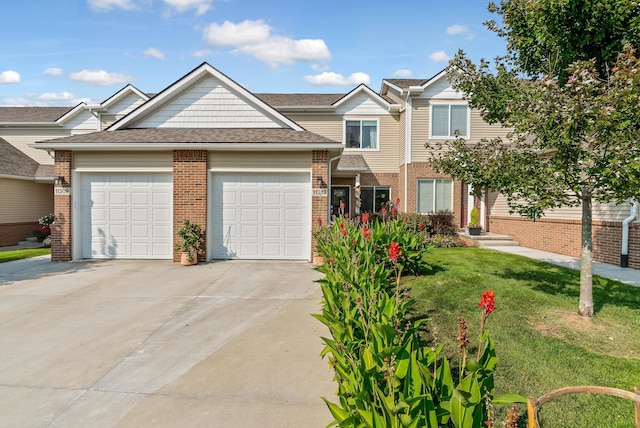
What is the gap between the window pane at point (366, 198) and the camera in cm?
1908

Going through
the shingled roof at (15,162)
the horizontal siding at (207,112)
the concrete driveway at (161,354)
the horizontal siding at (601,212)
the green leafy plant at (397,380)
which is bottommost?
the concrete driveway at (161,354)

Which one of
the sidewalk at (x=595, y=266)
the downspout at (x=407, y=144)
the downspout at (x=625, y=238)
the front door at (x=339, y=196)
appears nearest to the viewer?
the sidewalk at (x=595, y=266)

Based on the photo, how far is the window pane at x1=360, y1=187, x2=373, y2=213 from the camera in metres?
19.1

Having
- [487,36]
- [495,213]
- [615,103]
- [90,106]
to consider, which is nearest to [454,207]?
[495,213]

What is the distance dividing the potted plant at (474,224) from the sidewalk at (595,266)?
5.66 feet

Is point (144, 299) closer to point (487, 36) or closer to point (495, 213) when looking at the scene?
point (487, 36)

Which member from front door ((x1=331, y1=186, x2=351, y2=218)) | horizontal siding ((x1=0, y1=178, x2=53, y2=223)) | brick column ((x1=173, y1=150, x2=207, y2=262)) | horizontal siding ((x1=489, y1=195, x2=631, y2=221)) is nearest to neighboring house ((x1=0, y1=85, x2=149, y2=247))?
horizontal siding ((x1=0, y1=178, x2=53, y2=223))

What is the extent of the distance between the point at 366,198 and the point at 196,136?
9.97m

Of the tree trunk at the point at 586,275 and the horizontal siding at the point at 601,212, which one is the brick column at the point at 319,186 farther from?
the tree trunk at the point at 586,275

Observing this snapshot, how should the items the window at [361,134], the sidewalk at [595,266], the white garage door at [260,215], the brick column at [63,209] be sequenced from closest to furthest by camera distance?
the sidewalk at [595,266]
the brick column at [63,209]
the white garage door at [260,215]
the window at [361,134]

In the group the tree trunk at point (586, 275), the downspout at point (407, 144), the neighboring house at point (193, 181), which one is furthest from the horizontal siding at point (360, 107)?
the tree trunk at point (586, 275)

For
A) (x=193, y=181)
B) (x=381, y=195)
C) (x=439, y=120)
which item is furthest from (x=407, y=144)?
(x=193, y=181)

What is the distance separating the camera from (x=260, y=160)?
11367mm

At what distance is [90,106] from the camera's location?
20078 millimetres
